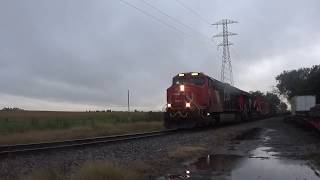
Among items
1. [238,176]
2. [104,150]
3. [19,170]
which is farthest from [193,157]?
[19,170]

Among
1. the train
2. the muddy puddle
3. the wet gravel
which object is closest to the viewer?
the muddy puddle

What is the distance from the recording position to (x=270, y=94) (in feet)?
549

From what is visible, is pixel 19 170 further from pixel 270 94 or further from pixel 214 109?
pixel 270 94

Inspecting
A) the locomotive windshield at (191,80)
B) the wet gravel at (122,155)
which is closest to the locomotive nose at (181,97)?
the locomotive windshield at (191,80)

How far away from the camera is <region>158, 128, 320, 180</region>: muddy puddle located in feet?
41.3

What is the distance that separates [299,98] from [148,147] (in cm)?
4120

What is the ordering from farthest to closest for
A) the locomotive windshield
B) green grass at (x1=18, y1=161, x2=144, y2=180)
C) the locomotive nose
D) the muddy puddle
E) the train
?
the locomotive windshield
the locomotive nose
the train
the muddy puddle
green grass at (x1=18, y1=161, x2=144, y2=180)

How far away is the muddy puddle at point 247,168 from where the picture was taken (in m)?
12.6

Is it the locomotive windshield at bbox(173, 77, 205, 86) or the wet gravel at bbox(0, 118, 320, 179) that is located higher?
the locomotive windshield at bbox(173, 77, 205, 86)

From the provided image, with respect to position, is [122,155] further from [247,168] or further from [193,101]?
[193,101]

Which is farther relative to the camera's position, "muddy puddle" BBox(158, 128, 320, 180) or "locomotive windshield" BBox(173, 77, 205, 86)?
"locomotive windshield" BBox(173, 77, 205, 86)

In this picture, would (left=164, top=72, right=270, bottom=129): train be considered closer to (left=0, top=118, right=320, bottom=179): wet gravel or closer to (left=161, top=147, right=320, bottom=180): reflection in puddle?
(left=0, top=118, right=320, bottom=179): wet gravel

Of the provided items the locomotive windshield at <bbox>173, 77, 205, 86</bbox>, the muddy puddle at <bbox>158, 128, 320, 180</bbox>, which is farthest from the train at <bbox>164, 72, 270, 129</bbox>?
the muddy puddle at <bbox>158, 128, 320, 180</bbox>

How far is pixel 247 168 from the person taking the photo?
14.1m
